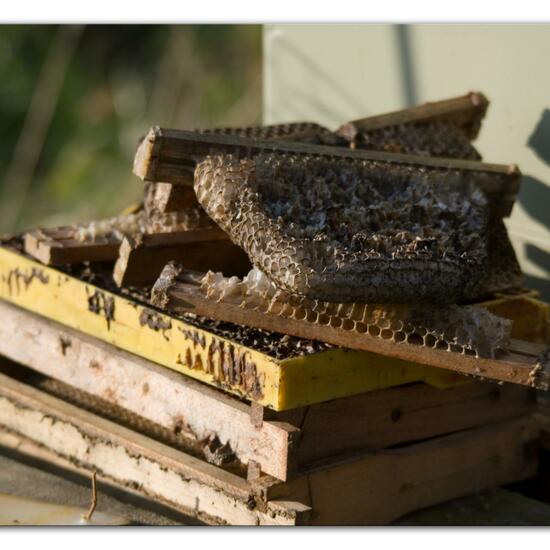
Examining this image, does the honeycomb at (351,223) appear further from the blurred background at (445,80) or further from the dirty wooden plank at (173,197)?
the blurred background at (445,80)

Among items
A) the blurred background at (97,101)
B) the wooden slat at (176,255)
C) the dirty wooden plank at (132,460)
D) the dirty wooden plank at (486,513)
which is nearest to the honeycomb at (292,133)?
the wooden slat at (176,255)

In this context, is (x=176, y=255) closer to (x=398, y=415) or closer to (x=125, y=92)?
(x=398, y=415)

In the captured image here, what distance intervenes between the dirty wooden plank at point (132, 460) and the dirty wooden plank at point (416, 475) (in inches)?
4.1

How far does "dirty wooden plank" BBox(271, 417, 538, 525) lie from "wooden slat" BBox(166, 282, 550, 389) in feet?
0.95

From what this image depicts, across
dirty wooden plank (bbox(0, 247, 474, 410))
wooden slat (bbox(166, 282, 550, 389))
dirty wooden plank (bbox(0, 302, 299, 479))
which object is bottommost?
dirty wooden plank (bbox(0, 302, 299, 479))

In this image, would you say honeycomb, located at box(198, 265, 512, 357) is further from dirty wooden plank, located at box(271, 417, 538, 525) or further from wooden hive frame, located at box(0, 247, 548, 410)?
dirty wooden plank, located at box(271, 417, 538, 525)

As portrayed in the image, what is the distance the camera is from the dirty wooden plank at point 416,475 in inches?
93.0

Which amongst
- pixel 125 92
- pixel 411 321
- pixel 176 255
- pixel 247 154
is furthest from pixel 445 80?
pixel 125 92

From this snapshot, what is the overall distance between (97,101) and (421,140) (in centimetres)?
307

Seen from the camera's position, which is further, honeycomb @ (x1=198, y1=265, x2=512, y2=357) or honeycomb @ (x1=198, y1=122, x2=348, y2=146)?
honeycomb @ (x1=198, y1=122, x2=348, y2=146)

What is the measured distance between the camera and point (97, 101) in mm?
5598

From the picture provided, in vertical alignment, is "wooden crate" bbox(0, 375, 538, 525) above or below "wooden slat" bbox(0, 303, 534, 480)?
below

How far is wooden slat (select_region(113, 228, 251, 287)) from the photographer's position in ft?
8.21

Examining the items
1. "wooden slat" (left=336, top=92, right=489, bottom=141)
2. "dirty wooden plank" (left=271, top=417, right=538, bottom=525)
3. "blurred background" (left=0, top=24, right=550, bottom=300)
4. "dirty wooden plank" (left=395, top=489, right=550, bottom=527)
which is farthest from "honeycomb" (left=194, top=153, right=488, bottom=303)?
"blurred background" (left=0, top=24, right=550, bottom=300)
